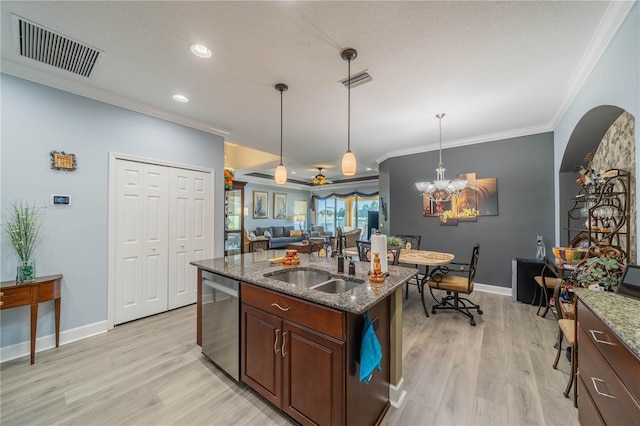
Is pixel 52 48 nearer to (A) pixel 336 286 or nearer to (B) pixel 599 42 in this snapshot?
(A) pixel 336 286

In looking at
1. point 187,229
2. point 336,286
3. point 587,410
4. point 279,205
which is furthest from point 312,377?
point 279,205

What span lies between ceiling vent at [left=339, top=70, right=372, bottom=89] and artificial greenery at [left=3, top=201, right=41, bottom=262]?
3.36m

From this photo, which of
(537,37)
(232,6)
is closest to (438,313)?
(537,37)

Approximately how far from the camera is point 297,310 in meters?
1.50

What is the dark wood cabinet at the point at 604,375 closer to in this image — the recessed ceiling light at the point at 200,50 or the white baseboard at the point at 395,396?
the white baseboard at the point at 395,396

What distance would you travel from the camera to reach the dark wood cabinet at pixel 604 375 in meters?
0.93

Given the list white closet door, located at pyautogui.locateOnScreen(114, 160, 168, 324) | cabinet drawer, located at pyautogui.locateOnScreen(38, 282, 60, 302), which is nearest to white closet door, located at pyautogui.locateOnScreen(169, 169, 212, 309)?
white closet door, located at pyautogui.locateOnScreen(114, 160, 168, 324)

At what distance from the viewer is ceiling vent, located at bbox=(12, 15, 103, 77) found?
183 cm

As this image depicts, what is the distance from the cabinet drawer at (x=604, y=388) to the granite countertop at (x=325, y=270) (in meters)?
0.98

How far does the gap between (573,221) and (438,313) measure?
232 centimetres

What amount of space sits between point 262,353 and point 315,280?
67 centimetres

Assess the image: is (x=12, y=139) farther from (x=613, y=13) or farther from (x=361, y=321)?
(x=613, y=13)

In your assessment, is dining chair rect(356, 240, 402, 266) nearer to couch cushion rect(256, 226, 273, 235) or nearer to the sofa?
the sofa

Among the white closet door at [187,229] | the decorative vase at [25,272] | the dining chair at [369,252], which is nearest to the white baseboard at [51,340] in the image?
the decorative vase at [25,272]
